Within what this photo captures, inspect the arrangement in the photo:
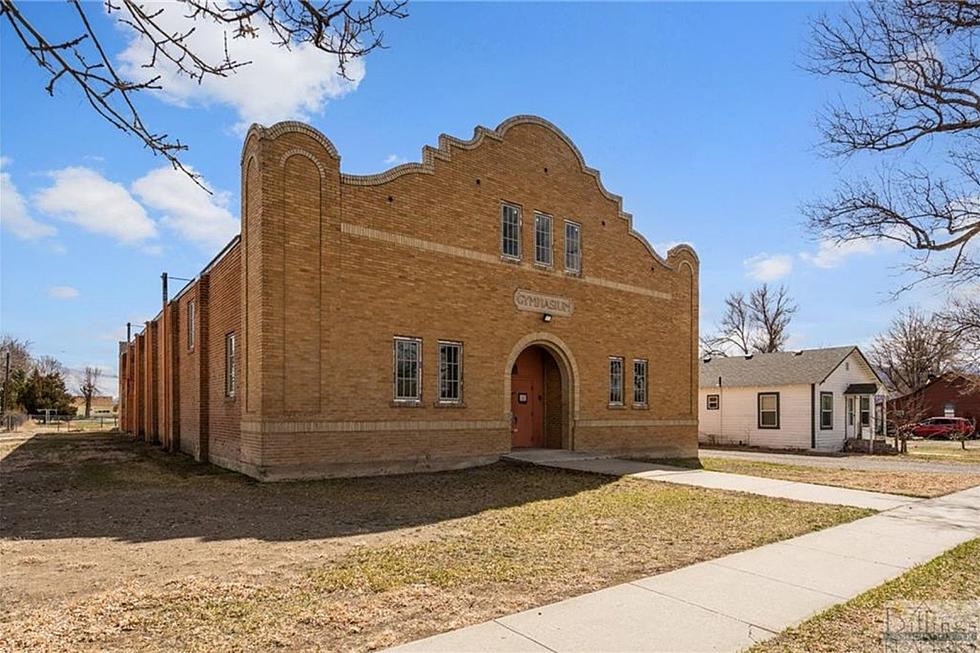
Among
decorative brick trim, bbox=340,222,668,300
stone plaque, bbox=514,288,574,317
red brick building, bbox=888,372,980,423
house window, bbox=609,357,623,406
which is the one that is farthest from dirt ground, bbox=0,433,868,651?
red brick building, bbox=888,372,980,423

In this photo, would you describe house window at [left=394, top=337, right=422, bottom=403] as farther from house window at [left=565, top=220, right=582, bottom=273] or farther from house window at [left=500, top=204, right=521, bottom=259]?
house window at [left=565, top=220, right=582, bottom=273]

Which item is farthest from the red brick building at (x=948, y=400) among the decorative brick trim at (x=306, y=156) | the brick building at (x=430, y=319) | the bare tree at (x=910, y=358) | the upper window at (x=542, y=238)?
the decorative brick trim at (x=306, y=156)

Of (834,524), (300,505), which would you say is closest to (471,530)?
(300,505)

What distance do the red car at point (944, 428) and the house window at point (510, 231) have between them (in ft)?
133

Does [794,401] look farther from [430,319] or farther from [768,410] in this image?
[430,319]

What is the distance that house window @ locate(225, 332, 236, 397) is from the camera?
16656mm

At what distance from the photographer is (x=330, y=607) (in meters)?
5.73

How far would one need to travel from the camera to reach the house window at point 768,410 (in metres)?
33.0

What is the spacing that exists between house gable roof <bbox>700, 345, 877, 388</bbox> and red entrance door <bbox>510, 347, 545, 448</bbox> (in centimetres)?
1728

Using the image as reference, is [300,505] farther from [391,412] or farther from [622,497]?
[622,497]

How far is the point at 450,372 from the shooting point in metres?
17.0

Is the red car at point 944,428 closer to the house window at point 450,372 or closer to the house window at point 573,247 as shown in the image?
the house window at point 573,247

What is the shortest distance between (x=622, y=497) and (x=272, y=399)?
730cm

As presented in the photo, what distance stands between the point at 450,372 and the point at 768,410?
2228cm
